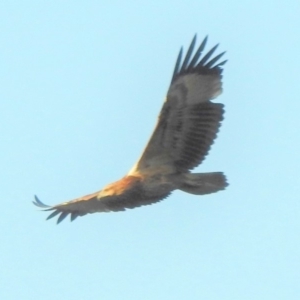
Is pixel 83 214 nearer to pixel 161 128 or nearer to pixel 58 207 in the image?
pixel 58 207

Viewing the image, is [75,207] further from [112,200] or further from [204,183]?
[204,183]

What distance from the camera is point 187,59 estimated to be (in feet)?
47.5

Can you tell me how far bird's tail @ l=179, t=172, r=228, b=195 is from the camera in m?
14.5

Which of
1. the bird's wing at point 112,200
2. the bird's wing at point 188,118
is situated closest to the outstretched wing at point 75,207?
the bird's wing at point 112,200

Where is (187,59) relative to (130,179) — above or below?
above

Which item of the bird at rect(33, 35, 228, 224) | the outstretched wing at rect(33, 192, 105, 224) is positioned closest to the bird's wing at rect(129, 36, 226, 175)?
the bird at rect(33, 35, 228, 224)

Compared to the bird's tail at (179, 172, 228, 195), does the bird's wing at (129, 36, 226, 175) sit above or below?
above

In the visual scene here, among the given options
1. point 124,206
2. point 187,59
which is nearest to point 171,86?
point 187,59

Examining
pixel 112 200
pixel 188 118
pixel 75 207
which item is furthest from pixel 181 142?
pixel 75 207

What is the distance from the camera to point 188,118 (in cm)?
1456

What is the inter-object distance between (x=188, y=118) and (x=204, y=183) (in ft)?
2.39

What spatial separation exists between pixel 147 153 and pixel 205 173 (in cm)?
67

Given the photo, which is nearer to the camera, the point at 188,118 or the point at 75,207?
the point at 188,118

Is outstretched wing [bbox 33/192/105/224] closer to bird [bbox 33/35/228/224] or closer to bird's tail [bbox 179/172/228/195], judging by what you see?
bird [bbox 33/35/228/224]
